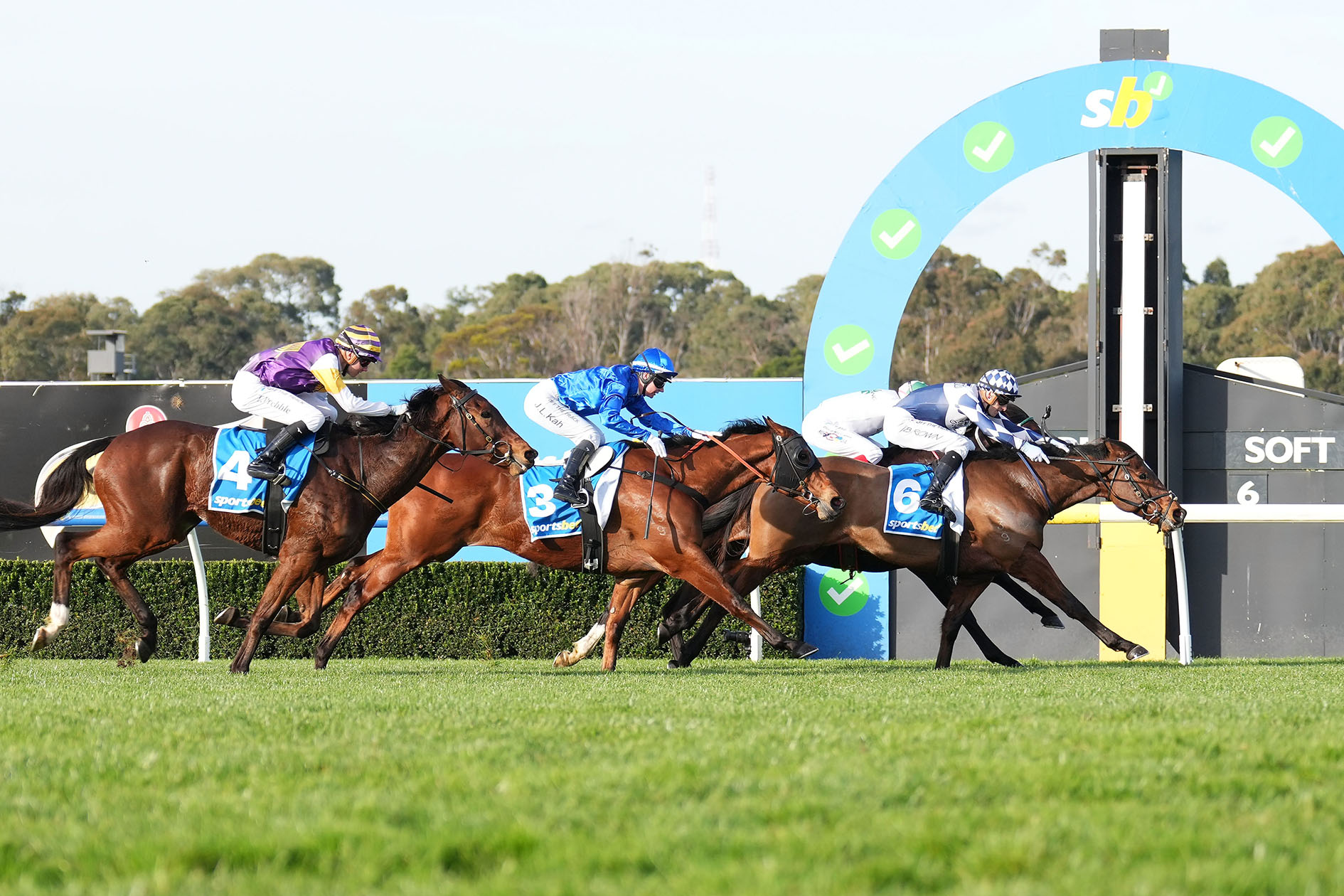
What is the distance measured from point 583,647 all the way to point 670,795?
18.0ft

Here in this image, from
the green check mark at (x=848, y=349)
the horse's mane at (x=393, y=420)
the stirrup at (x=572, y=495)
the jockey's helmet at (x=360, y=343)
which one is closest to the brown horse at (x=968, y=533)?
the stirrup at (x=572, y=495)

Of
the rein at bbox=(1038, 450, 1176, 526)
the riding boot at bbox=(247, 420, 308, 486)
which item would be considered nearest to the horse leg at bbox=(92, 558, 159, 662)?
the riding boot at bbox=(247, 420, 308, 486)

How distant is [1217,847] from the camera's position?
2.46m

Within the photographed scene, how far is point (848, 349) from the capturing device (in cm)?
1162

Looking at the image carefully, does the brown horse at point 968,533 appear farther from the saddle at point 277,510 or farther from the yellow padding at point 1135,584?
the yellow padding at point 1135,584

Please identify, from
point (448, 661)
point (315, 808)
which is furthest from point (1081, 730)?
point (448, 661)

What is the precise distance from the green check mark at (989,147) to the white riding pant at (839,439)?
2.97 meters

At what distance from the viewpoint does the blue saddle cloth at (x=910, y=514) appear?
8.20 meters

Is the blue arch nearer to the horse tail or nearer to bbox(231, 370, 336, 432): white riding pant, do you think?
bbox(231, 370, 336, 432): white riding pant

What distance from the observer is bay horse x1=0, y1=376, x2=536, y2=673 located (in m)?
7.55

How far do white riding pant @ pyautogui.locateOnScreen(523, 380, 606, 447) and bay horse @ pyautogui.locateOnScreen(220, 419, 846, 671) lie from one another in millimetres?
293

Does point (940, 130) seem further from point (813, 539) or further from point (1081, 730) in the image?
point (1081, 730)

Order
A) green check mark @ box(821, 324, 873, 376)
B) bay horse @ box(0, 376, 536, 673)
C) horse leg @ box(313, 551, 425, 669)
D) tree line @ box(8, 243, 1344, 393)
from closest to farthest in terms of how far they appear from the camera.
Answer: bay horse @ box(0, 376, 536, 673), horse leg @ box(313, 551, 425, 669), green check mark @ box(821, 324, 873, 376), tree line @ box(8, 243, 1344, 393)

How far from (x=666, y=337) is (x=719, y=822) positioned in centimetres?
5171
